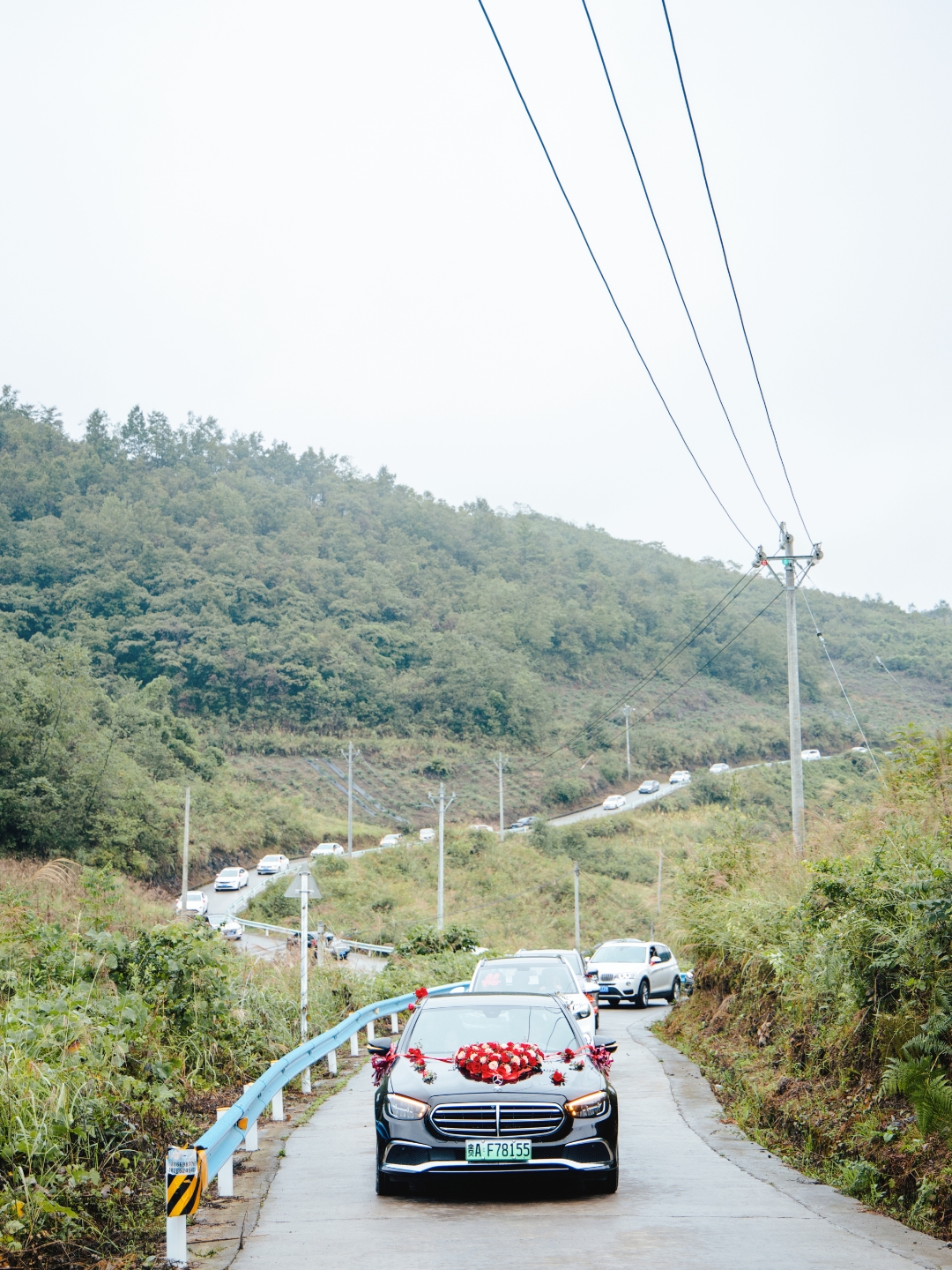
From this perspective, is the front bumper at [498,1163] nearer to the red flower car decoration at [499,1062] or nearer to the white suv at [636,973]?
the red flower car decoration at [499,1062]

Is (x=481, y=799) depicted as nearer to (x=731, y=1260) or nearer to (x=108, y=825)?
(x=108, y=825)

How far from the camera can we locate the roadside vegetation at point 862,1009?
7859mm

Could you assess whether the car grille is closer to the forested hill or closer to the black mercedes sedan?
the black mercedes sedan

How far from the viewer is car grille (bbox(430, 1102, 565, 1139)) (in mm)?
7582

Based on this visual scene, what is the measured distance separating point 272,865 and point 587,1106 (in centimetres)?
6084

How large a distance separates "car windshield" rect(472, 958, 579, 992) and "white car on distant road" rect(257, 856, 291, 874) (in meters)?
52.0

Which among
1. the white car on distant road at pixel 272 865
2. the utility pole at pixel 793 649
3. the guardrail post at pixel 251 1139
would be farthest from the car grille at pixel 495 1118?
the white car on distant road at pixel 272 865

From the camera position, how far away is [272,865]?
66.2m

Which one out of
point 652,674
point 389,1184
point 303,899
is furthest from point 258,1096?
point 652,674

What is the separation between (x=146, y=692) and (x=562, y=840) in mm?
34156

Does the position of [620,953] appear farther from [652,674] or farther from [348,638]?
[652,674]

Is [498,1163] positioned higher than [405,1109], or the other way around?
[405,1109]

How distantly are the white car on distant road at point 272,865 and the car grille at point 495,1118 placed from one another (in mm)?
60353

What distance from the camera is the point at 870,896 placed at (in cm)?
987
